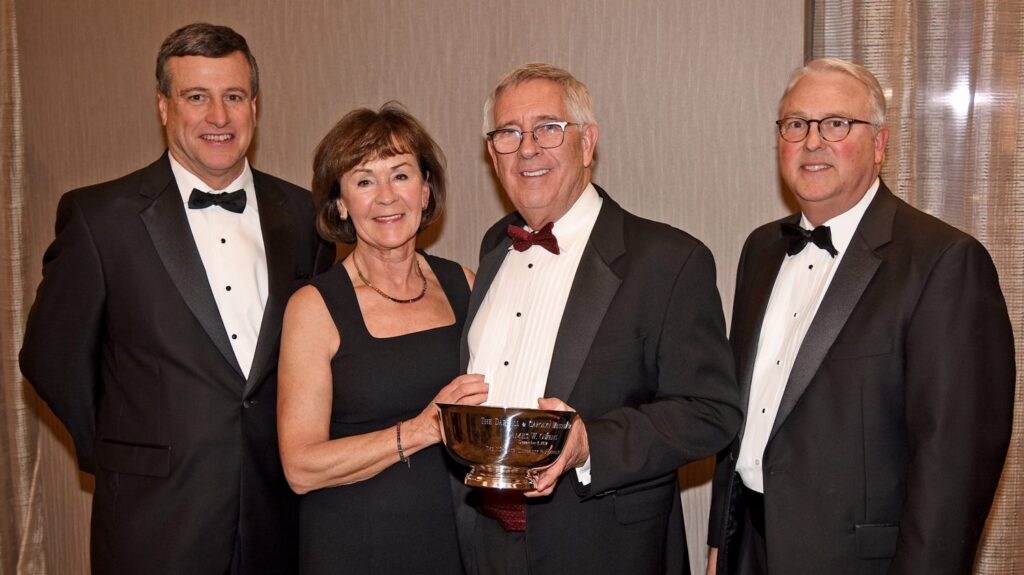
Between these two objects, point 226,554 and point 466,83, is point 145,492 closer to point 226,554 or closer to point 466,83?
point 226,554

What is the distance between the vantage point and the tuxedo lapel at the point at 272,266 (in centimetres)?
285

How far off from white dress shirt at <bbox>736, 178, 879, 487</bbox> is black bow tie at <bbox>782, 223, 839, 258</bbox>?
30 mm

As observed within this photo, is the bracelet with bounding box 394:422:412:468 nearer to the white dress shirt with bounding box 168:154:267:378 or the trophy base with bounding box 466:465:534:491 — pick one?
the trophy base with bounding box 466:465:534:491

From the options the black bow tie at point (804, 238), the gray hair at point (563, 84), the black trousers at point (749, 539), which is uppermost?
the gray hair at point (563, 84)

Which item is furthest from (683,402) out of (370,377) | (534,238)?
(370,377)

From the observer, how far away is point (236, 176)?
3.09 metres

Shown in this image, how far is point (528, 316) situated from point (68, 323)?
1.47m

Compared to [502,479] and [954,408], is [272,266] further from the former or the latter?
[954,408]

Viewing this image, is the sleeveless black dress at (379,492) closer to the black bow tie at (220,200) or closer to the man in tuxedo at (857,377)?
the black bow tie at (220,200)

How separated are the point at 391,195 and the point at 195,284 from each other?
0.69 m

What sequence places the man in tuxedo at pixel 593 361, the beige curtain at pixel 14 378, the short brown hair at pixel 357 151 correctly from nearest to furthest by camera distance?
the man in tuxedo at pixel 593 361
the short brown hair at pixel 357 151
the beige curtain at pixel 14 378

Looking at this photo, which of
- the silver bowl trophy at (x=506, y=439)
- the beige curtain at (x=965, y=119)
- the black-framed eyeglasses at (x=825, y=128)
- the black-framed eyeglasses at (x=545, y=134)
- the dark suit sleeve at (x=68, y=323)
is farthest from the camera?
the beige curtain at (x=965, y=119)

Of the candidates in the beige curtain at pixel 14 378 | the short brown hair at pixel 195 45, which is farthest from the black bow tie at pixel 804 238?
the beige curtain at pixel 14 378

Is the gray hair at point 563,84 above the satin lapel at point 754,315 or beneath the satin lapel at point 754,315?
above
